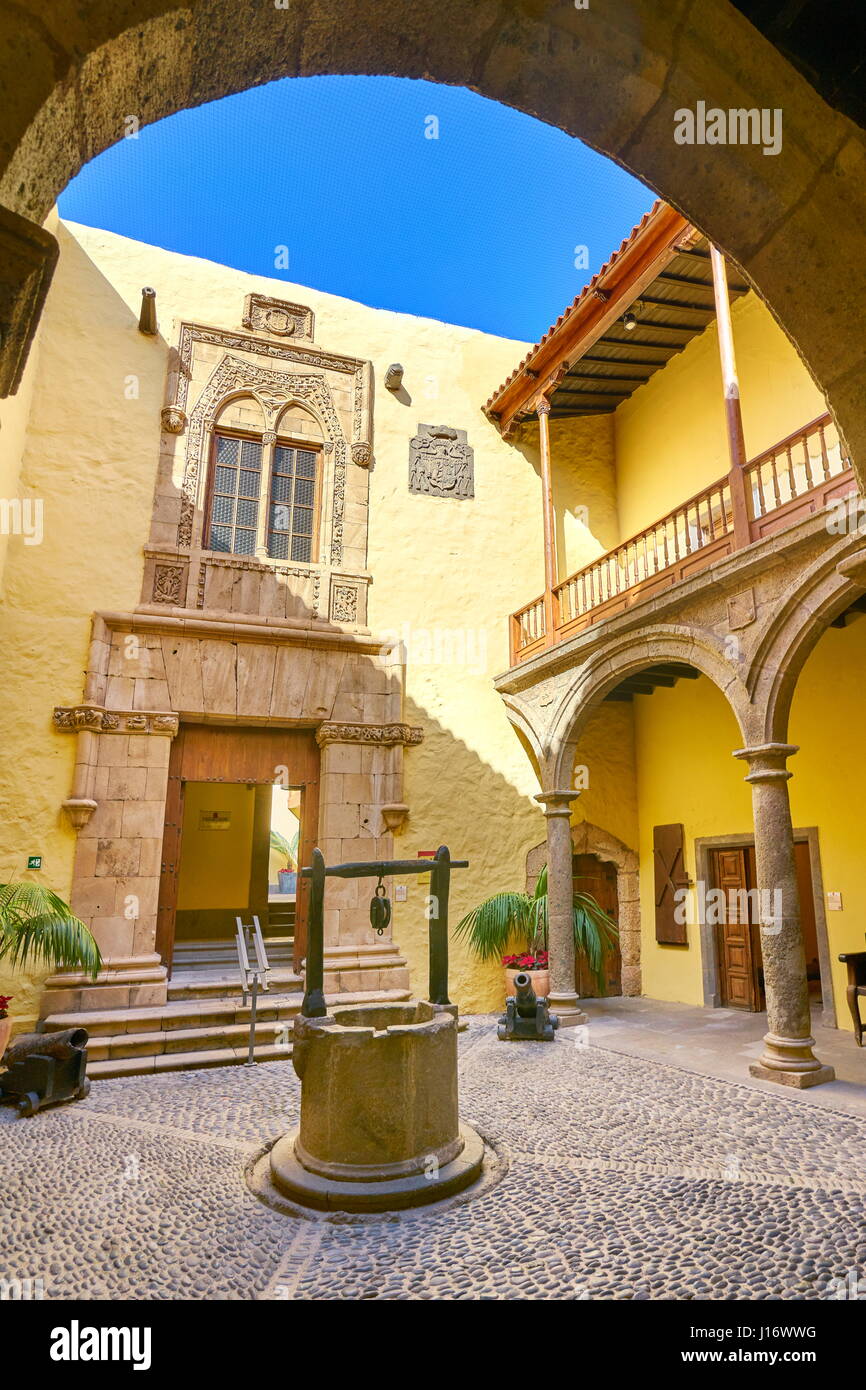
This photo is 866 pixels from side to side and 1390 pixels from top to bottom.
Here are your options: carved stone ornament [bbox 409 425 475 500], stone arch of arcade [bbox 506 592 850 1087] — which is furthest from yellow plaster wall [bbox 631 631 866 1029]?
carved stone ornament [bbox 409 425 475 500]

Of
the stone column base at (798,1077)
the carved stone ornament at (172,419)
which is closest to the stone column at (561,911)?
the stone column base at (798,1077)

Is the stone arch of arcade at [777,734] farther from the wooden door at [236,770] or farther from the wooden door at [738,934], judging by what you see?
the wooden door at [236,770]

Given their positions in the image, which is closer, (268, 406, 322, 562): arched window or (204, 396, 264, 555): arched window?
(204, 396, 264, 555): arched window

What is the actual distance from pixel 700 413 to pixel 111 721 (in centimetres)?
765

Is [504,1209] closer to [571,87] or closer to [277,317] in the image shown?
[571,87]

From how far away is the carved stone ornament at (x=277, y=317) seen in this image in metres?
9.28

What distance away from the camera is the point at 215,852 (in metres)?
12.8

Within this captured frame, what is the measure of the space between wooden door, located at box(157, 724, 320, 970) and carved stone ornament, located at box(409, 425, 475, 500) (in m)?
3.61

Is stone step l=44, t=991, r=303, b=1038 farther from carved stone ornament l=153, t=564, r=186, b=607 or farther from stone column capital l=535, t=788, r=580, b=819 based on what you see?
carved stone ornament l=153, t=564, r=186, b=607

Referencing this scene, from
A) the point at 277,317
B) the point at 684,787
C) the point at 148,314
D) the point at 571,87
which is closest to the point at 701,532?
the point at 684,787

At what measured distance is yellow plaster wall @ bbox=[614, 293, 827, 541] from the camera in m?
7.96

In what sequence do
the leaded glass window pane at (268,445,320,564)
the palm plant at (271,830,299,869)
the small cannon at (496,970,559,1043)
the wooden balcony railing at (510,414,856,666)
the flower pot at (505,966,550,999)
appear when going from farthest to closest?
the palm plant at (271,830,299,869) → the leaded glass window pane at (268,445,320,564) → the flower pot at (505,966,550,999) → the small cannon at (496,970,559,1043) → the wooden balcony railing at (510,414,856,666)

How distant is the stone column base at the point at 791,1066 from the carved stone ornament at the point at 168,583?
6.91 metres
